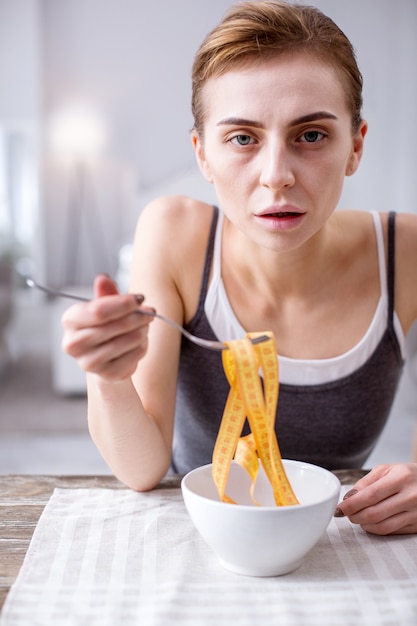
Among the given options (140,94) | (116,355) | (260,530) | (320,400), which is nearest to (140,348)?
(116,355)

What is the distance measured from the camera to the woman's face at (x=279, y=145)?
1235mm

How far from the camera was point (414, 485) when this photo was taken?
1.14 metres

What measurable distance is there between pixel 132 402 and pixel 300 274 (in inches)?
21.9

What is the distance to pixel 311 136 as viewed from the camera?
4.21ft

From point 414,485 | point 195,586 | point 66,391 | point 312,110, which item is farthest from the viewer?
point 66,391

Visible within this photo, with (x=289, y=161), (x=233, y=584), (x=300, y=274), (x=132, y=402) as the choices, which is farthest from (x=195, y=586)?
(x=300, y=274)

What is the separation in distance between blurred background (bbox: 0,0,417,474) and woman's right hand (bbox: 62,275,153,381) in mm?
3903

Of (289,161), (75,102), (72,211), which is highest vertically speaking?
(75,102)

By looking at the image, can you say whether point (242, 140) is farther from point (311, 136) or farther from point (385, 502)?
point (385, 502)

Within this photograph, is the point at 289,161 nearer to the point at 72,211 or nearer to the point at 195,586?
the point at 195,586

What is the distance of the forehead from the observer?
1239 mm

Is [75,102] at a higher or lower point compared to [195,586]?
higher

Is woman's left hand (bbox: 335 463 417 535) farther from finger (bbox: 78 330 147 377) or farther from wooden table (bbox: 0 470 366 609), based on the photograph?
finger (bbox: 78 330 147 377)

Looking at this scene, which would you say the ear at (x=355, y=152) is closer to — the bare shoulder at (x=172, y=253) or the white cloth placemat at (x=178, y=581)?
the bare shoulder at (x=172, y=253)
